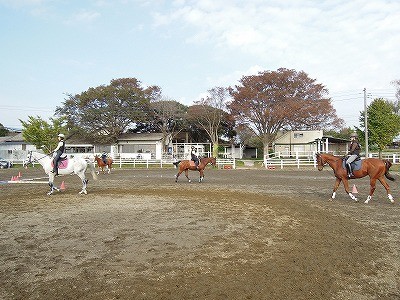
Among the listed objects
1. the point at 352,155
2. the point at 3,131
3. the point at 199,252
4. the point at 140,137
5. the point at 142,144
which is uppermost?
the point at 3,131

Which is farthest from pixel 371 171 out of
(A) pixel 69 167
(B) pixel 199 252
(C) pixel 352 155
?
(A) pixel 69 167

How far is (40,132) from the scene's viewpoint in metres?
42.3

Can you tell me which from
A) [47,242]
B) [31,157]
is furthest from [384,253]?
[31,157]

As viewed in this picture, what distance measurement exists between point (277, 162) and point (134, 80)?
3041 centimetres

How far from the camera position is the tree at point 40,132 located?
139ft

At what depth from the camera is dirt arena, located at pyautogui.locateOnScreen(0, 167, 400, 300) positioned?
4.05m

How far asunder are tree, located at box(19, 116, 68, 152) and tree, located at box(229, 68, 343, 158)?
2596 cm

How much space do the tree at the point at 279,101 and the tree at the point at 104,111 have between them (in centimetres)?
1634

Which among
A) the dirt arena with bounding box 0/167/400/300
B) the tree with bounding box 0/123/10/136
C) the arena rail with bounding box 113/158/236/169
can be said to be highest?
the tree with bounding box 0/123/10/136

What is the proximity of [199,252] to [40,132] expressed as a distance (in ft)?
140

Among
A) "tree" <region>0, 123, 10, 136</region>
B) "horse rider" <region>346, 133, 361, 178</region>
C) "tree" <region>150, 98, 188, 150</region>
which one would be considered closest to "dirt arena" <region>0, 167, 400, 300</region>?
"horse rider" <region>346, 133, 361, 178</region>

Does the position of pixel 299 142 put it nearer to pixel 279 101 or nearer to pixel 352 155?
pixel 279 101

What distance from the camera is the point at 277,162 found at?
33.7 meters

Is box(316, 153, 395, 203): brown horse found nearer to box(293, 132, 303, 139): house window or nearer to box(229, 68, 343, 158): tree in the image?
box(229, 68, 343, 158): tree
